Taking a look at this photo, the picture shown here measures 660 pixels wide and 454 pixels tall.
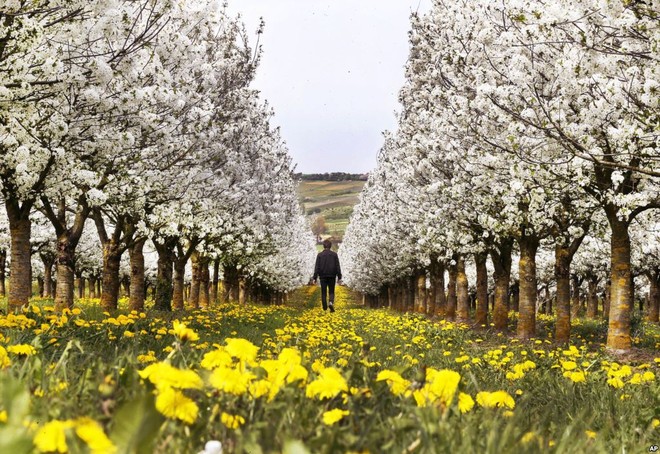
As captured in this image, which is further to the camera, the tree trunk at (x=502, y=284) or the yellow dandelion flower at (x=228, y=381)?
the tree trunk at (x=502, y=284)

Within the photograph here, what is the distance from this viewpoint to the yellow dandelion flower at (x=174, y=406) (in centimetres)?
162

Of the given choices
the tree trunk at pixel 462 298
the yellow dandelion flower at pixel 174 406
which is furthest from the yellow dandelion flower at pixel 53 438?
the tree trunk at pixel 462 298

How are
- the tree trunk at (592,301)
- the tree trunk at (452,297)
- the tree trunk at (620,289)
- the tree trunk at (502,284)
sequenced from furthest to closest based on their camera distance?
the tree trunk at (592,301)
the tree trunk at (452,297)
the tree trunk at (502,284)
the tree trunk at (620,289)

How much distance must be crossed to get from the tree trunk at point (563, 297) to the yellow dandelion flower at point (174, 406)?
1522 centimetres

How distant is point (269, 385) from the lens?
2.15 metres

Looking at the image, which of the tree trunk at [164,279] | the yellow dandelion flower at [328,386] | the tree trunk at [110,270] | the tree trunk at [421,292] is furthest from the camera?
the tree trunk at [421,292]

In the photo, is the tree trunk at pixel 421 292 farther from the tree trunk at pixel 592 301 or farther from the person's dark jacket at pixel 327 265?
the person's dark jacket at pixel 327 265

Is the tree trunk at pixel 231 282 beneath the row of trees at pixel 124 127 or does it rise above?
beneath

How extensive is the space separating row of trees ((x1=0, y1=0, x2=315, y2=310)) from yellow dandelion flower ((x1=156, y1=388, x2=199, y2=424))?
19.8ft

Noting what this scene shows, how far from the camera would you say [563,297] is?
15.5m

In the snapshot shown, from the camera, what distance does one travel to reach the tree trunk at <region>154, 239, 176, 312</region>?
2016cm

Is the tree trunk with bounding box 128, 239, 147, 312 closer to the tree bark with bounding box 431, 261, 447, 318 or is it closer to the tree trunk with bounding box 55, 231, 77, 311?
the tree trunk with bounding box 55, 231, 77, 311

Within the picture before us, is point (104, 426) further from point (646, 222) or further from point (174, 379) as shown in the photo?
point (646, 222)

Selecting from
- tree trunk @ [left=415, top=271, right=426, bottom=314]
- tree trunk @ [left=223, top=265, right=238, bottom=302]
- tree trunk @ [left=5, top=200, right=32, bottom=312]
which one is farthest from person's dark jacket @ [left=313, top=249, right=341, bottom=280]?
tree trunk @ [left=415, top=271, right=426, bottom=314]
